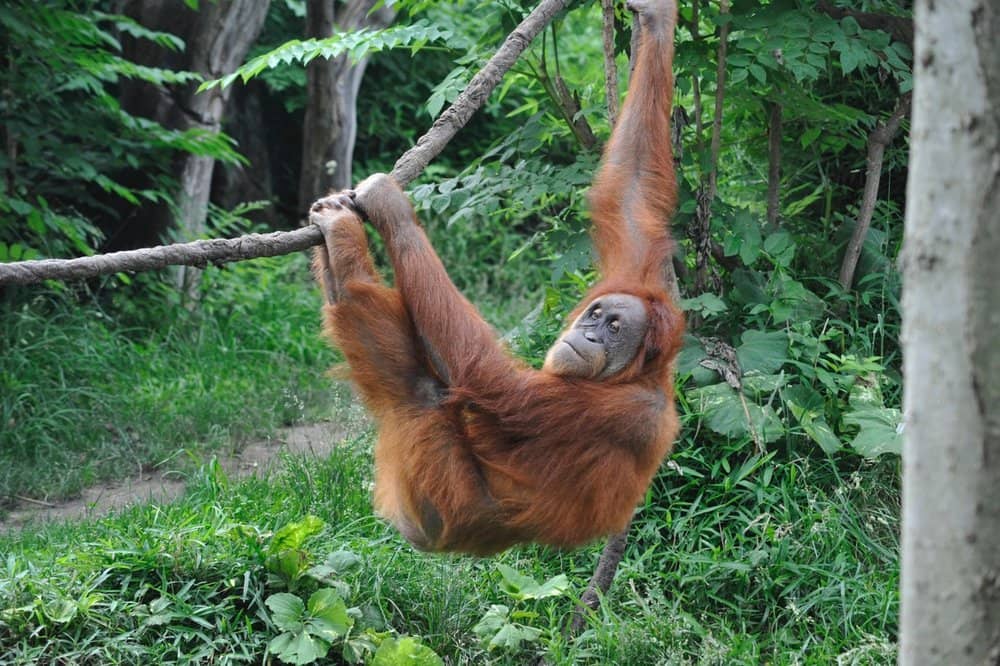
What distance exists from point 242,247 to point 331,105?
622 cm

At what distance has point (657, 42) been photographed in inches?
161

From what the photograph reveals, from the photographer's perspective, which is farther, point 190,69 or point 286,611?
point 190,69

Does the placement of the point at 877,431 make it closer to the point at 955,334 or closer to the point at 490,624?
the point at 490,624

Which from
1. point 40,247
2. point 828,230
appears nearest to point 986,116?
point 828,230

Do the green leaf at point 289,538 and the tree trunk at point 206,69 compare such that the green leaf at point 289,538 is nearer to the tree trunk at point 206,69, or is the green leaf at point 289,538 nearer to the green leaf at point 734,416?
the green leaf at point 734,416

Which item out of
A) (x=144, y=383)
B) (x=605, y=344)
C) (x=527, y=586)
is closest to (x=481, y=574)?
(x=527, y=586)

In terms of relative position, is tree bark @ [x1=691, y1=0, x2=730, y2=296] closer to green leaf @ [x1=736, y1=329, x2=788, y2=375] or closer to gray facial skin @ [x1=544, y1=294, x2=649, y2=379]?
green leaf @ [x1=736, y1=329, x2=788, y2=375]

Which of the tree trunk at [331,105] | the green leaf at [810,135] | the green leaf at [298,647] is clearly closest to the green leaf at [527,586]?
the green leaf at [298,647]

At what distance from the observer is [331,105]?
910 centimetres

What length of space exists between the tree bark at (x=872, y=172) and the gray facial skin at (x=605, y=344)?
2.06 m

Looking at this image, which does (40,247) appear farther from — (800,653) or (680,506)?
(800,653)

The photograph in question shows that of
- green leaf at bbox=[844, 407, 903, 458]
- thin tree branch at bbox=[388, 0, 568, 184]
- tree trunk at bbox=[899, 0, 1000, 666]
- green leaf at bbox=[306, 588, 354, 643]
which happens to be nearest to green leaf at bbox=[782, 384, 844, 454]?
green leaf at bbox=[844, 407, 903, 458]

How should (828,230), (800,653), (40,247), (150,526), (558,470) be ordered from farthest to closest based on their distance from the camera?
(40,247) < (828,230) < (150,526) < (800,653) < (558,470)

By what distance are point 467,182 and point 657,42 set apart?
4.88 feet
